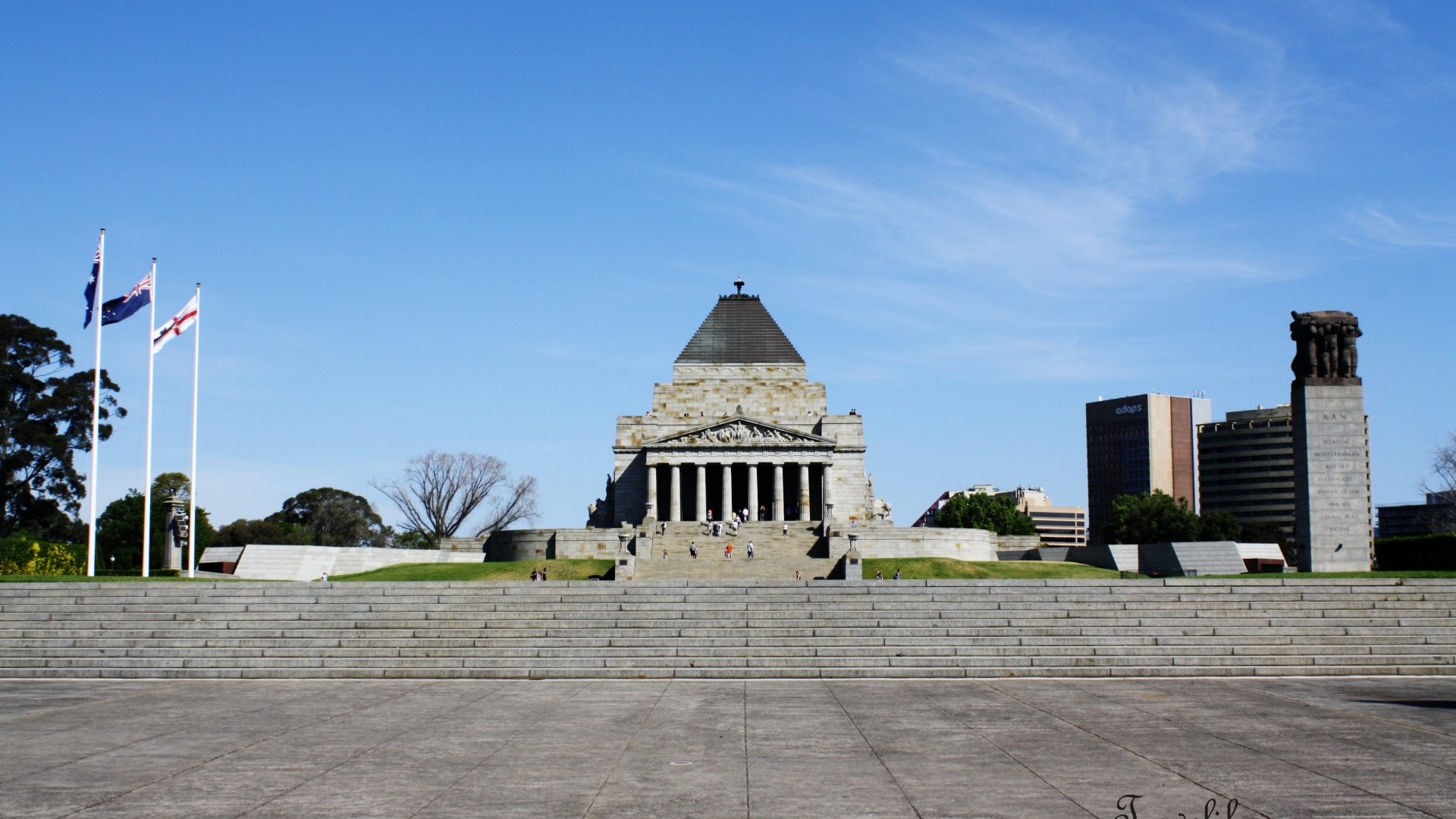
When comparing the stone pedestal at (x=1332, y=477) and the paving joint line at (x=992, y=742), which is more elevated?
the stone pedestal at (x=1332, y=477)

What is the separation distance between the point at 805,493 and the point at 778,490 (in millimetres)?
2025

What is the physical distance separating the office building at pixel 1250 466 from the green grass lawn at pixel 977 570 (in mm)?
121744

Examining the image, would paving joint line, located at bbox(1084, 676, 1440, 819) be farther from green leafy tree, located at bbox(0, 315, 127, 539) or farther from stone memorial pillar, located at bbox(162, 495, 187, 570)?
green leafy tree, located at bbox(0, 315, 127, 539)

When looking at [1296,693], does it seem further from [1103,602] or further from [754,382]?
[754,382]

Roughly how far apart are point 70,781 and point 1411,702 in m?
19.7

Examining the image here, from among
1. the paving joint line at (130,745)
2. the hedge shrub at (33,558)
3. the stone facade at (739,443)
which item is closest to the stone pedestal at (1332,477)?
the paving joint line at (130,745)

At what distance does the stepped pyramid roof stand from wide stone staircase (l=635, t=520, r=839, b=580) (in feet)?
77.0

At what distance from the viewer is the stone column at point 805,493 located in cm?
7475

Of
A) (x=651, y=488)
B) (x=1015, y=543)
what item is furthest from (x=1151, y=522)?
(x=651, y=488)

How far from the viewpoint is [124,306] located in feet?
125

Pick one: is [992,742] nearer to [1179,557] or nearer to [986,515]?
[1179,557]

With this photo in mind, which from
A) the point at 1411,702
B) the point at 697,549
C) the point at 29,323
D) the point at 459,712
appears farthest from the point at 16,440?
the point at 1411,702

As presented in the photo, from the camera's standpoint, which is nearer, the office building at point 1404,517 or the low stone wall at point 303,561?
the low stone wall at point 303,561

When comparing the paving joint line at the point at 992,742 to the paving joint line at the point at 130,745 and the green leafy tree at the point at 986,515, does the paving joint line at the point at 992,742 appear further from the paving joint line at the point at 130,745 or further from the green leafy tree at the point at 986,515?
the green leafy tree at the point at 986,515
